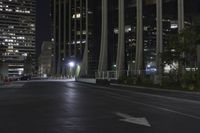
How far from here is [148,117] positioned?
15.8m

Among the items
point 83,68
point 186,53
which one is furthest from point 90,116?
point 83,68

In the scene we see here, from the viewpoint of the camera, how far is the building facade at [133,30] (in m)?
60.5

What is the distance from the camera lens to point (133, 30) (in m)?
75.4

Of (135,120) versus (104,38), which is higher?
(104,38)

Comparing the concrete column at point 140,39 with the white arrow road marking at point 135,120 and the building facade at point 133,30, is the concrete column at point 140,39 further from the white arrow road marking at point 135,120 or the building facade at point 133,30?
the white arrow road marking at point 135,120

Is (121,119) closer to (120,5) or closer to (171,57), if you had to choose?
(171,57)

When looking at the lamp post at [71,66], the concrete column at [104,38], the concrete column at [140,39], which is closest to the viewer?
the concrete column at [140,39]

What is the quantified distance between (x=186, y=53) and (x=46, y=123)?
3210 cm

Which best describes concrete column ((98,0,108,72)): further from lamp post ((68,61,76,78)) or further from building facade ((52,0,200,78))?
lamp post ((68,61,76,78))

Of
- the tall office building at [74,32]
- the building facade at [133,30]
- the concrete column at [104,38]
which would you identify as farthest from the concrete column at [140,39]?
the tall office building at [74,32]

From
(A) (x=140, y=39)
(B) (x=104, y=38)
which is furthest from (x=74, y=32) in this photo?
(A) (x=140, y=39)

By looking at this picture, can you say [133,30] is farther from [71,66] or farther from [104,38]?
[71,66]

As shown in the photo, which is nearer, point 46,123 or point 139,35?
point 46,123

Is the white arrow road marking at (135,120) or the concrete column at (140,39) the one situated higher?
the concrete column at (140,39)
